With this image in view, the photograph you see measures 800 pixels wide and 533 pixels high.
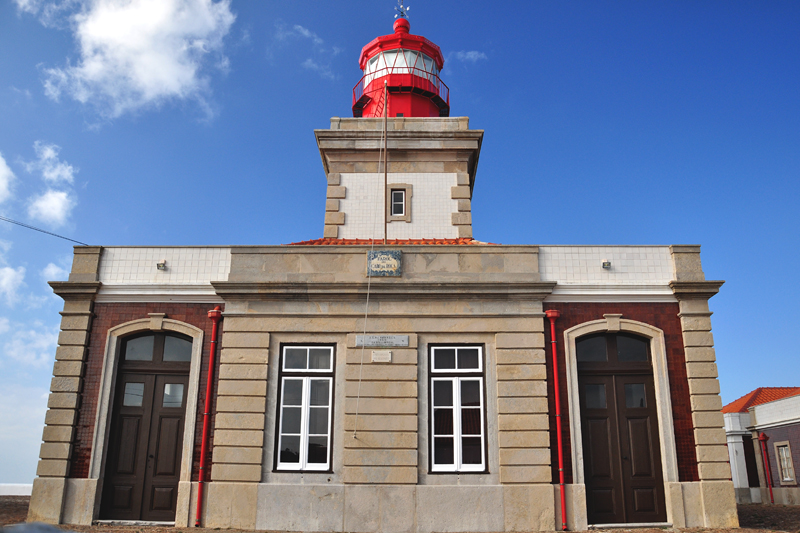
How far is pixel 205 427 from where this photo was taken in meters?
10.7

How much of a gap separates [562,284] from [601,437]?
2826 mm

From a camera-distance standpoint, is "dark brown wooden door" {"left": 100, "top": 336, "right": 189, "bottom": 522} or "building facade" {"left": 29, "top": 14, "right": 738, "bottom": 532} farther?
"dark brown wooden door" {"left": 100, "top": 336, "right": 189, "bottom": 522}

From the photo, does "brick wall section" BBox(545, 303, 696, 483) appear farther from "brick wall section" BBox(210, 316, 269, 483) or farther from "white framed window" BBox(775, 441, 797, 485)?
"white framed window" BBox(775, 441, 797, 485)

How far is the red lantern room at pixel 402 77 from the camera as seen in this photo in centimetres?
1816

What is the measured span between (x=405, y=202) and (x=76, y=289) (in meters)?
7.67

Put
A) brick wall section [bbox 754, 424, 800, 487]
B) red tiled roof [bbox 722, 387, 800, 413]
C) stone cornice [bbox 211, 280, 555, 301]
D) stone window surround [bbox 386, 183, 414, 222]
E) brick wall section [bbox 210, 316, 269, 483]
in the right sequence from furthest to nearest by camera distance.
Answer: red tiled roof [bbox 722, 387, 800, 413], brick wall section [bbox 754, 424, 800, 487], stone window surround [bbox 386, 183, 414, 222], stone cornice [bbox 211, 280, 555, 301], brick wall section [bbox 210, 316, 269, 483]

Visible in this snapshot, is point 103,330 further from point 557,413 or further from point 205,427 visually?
point 557,413

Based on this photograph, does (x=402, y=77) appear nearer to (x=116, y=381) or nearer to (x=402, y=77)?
(x=402, y=77)

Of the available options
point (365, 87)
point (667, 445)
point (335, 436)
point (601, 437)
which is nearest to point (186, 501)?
point (335, 436)

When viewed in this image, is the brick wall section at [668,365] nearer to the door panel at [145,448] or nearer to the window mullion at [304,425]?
the window mullion at [304,425]

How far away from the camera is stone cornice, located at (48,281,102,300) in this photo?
37.8 ft

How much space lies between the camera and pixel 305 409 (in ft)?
35.3

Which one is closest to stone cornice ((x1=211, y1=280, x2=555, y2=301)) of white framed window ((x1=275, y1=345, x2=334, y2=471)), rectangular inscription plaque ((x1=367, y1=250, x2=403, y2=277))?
rectangular inscription plaque ((x1=367, y1=250, x2=403, y2=277))

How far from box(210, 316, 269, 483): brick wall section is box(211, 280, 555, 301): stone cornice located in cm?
61
